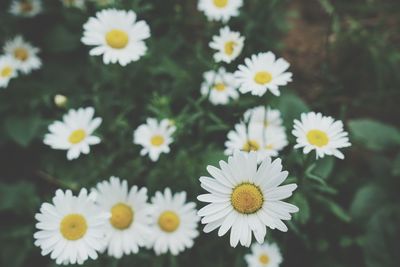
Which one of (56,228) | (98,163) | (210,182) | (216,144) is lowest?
(56,228)

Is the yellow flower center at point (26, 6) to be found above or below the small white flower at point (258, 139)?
above

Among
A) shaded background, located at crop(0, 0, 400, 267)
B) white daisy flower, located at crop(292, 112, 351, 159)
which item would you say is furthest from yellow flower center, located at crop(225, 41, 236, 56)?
white daisy flower, located at crop(292, 112, 351, 159)

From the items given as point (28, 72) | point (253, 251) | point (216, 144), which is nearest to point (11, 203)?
point (28, 72)

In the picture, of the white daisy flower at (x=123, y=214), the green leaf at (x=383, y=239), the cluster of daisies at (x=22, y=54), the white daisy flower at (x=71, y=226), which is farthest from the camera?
the cluster of daisies at (x=22, y=54)

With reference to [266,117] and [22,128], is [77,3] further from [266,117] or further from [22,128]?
[266,117]

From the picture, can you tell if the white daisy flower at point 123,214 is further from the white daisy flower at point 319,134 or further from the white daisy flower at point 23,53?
the white daisy flower at point 23,53

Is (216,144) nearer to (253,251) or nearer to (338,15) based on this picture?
(253,251)

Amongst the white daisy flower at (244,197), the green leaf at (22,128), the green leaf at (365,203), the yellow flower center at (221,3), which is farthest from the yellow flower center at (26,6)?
the green leaf at (365,203)
